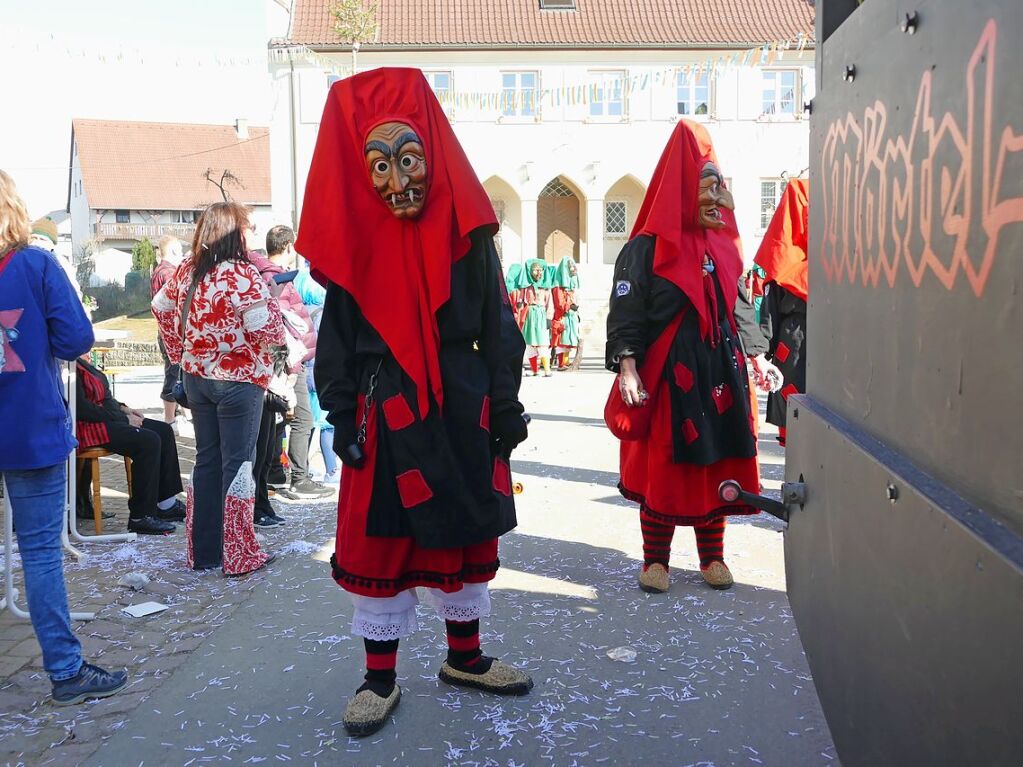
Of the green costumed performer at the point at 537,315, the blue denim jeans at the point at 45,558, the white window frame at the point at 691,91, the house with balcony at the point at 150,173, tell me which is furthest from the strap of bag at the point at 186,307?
the house with balcony at the point at 150,173

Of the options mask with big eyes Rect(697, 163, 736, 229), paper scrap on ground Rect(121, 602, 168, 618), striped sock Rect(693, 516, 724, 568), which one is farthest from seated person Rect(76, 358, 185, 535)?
mask with big eyes Rect(697, 163, 736, 229)

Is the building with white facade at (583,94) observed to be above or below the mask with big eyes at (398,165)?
above

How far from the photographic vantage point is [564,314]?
18469 mm

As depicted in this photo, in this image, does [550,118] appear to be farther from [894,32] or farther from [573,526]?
[894,32]

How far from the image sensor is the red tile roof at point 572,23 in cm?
3169

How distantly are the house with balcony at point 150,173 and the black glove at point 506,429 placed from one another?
6639 centimetres

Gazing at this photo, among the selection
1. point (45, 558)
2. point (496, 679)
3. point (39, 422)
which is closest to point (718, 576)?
point (496, 679)

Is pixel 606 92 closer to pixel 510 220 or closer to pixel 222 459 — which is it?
pixel 510 220

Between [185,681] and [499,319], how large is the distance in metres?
2.01

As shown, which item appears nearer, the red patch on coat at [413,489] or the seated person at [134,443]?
the red patch on coat at [413,489]

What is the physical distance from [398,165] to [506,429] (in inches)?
38.7

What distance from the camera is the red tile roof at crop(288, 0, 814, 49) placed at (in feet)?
104

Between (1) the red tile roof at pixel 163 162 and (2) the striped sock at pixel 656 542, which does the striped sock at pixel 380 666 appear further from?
(1) the red tile roof at pixel 163 162

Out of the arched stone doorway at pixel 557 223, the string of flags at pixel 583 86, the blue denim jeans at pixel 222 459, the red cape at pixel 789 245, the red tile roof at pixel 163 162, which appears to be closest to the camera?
the blue denim jeans at pixel 222 459
